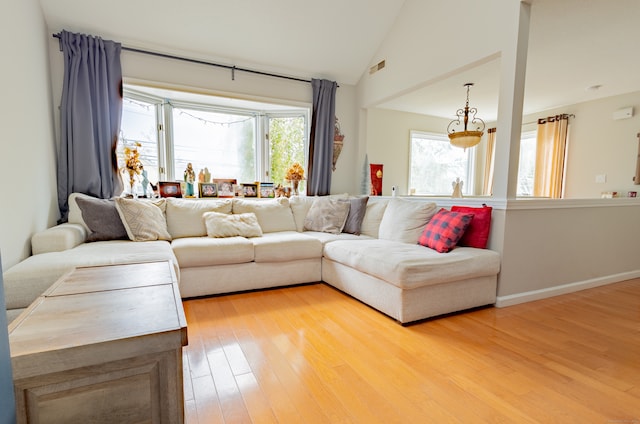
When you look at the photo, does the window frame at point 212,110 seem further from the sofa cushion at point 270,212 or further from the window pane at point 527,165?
the window pane at point 527,165

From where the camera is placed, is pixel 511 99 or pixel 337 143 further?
pixel 337 143

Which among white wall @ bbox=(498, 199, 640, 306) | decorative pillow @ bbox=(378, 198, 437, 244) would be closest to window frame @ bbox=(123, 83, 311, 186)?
decorative pillow @ bbox=(378, 198, 437, 244)

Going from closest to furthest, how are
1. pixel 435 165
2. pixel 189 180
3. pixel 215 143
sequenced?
1. pixel 189 180
2. pixel 215 143
3. pixel 435 165

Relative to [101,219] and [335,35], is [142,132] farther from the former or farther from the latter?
[335,35]

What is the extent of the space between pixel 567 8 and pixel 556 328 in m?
2.59

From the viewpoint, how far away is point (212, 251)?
8.81 feet

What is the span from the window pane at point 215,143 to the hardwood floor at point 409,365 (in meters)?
1.98

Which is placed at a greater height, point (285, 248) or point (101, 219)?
point (101, 219)

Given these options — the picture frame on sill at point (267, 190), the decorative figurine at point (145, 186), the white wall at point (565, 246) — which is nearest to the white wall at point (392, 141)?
the picture frame on sill at point (267, 190)

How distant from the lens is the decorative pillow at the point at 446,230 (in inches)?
100

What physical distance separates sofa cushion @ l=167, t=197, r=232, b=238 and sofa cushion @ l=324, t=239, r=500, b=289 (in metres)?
1.53

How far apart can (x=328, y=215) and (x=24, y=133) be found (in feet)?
8.87

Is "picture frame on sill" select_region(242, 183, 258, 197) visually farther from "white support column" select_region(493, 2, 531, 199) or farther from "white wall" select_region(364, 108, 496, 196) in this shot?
"white support column" select_region(493, 2, 531, 199)

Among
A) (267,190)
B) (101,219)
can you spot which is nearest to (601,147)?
(267,190)
